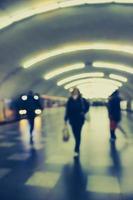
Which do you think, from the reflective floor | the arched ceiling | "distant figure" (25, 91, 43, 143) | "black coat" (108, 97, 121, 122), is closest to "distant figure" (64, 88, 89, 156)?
the reflective floor

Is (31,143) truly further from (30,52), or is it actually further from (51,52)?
(51,52)

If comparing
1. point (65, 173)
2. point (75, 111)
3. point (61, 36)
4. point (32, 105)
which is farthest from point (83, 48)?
point (65, 173)

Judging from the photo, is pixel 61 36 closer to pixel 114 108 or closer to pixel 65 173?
pixel 114 108

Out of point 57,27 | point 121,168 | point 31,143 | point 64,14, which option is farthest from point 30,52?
point 121,168

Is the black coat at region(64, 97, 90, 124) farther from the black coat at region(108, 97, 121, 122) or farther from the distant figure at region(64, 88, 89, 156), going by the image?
the black coat at region(108, 97, 121, 122)

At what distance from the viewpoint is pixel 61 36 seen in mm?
19297

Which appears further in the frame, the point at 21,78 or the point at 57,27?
the point at 21,78

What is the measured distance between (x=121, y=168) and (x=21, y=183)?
2.55 m

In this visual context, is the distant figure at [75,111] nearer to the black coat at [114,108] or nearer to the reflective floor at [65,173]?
the reflective floor at [65,173]

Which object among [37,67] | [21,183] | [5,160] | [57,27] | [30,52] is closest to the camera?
[21,183]

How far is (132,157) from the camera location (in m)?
10.1

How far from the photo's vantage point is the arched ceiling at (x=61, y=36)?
564 inches

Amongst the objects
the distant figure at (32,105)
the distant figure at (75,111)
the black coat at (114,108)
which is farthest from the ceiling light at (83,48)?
the distant figure at (75,111)

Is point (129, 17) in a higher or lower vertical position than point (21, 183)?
higher
